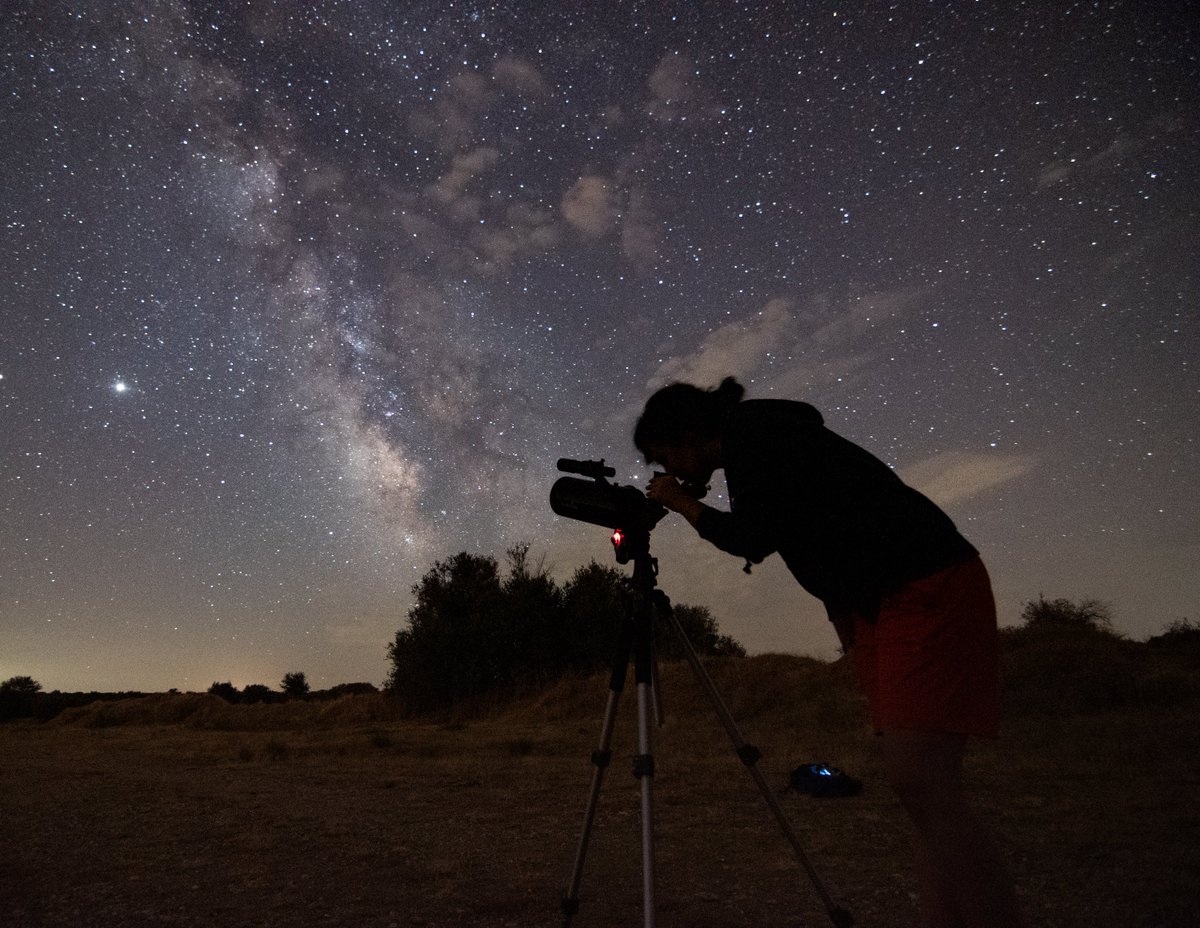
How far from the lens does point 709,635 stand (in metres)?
26.4

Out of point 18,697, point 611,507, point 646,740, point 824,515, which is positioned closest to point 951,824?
point 824,515

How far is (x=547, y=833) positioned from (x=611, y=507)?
2.92 meters

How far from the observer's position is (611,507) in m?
2.62

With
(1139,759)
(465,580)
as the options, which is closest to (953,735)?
(1139,759)

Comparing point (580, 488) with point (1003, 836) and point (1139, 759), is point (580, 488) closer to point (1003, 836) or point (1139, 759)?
point (1003, 836)

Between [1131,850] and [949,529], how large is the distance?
3.17 m

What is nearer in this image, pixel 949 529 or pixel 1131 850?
pixel 949 529

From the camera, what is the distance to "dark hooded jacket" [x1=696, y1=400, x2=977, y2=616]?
5.91 ft

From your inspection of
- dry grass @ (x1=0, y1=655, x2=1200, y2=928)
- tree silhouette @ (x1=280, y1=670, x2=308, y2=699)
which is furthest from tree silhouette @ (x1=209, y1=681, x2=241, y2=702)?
dry grass @ (x1=0, y1=655, x2=1200, y2=928)

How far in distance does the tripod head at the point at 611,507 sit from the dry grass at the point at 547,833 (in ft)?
5.32

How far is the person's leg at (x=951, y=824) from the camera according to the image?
1.59 m

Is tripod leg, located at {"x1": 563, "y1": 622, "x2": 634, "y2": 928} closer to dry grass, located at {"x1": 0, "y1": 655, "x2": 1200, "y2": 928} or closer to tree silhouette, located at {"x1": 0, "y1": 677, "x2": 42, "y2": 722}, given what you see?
dry grass, located at {"x1": 0, "y1": 655, "x2": 1200, "y2": 928}

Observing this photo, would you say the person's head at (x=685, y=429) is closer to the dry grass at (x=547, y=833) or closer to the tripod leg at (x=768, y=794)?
the tripod leg at (x=768, y=794)

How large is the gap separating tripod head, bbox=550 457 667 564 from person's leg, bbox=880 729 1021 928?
111cm
